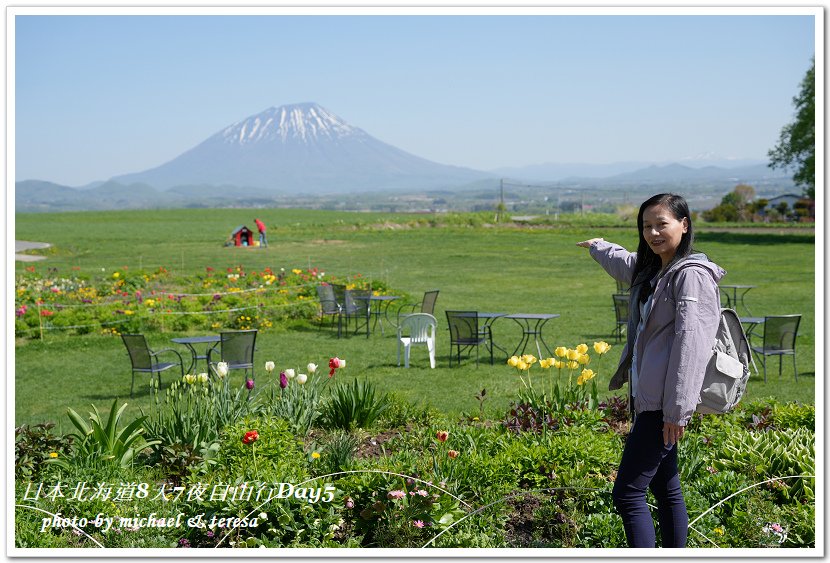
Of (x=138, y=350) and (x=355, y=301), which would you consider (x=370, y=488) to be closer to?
(x=138, y=350)

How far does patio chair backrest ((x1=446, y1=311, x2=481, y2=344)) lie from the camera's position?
10547 mm

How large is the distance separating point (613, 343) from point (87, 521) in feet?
30.0

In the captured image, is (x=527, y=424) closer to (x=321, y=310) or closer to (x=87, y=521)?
(x=87, y=521)

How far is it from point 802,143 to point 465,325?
30.4 m

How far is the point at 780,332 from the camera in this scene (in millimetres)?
9852

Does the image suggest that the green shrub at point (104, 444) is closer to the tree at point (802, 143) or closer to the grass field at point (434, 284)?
the grass field at point (434, 284)

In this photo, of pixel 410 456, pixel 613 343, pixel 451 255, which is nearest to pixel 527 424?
pixel 410 456

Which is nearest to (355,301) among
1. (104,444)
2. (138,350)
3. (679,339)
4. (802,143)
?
(138,350)

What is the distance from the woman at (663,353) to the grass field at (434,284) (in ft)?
11.4

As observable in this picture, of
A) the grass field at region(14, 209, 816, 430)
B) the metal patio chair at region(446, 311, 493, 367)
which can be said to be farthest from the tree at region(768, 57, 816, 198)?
the metal patio chair at region(446, 311, 493, 367)

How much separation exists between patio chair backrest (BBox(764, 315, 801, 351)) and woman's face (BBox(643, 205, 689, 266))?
22.2ft

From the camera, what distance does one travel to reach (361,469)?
4.99 metres

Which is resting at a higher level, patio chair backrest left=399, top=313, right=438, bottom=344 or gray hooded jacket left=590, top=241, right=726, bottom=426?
gray hooded jacket left=590, top=241, right=726, bottom=426

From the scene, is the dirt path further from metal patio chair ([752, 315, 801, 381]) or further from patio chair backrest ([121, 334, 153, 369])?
metal patio chair ([752, 315, 801, 381])
